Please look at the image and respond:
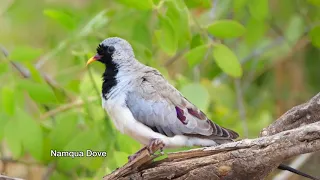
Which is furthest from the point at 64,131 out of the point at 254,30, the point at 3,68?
the point at 254,30

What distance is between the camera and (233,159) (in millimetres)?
2338

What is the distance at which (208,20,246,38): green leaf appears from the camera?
312 cm

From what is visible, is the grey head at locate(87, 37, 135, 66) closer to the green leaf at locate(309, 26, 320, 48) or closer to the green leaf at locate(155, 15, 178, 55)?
the green leaf at locate(155, 15, 178, 55)

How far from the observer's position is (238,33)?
10.3 ft

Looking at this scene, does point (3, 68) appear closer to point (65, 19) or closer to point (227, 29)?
point (65, 19)

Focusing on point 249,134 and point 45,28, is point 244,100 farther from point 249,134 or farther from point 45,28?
point 45,28

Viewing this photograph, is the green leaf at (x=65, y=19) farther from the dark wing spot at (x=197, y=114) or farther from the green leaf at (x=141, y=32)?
the dark wing spot at (x=197, y=114)

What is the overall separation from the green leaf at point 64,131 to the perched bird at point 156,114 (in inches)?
25.5

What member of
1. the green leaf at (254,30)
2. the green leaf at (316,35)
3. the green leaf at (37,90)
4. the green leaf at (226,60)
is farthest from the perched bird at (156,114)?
the green leaf at (254,30)

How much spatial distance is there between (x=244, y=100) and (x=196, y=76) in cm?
159

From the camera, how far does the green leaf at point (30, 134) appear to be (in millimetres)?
3232

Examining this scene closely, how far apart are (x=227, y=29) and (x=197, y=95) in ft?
1.12

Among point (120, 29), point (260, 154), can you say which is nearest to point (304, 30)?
point (120, 29)

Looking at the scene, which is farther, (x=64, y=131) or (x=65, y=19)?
(x=65, y=19)
